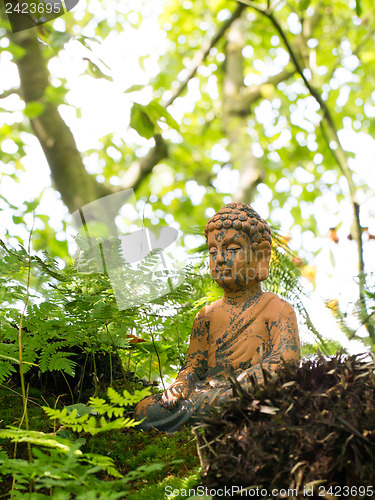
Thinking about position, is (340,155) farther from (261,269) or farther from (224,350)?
(224,350)

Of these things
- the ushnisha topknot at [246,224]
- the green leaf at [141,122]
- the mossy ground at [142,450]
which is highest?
the green leaf at [141,122]

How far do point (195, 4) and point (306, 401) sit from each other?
45.9 ft

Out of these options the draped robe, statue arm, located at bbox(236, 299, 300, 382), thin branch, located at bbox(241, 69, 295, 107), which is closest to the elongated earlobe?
the draped robe

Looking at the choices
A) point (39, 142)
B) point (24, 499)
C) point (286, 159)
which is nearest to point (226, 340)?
point (24, 499)

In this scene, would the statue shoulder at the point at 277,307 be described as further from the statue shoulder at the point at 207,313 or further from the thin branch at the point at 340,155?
the thin branch at the point at 340,155

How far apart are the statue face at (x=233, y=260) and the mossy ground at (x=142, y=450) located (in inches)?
44.6

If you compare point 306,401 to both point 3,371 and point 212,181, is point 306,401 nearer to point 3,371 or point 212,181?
point 3,371

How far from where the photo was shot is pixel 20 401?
3.37 m

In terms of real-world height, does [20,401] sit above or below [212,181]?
below

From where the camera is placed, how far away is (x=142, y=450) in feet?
9.38

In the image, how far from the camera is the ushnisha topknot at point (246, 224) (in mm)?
3633

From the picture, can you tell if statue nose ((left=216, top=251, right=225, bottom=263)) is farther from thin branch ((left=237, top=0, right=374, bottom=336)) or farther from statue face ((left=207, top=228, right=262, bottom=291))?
thin branch ((left=237, top=0, right=374, bottom=336))

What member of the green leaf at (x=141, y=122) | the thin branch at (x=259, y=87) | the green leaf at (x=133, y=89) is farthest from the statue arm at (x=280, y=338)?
the thin branch at (x=259, y=87)

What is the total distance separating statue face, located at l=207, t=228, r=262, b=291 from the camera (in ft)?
11.8
